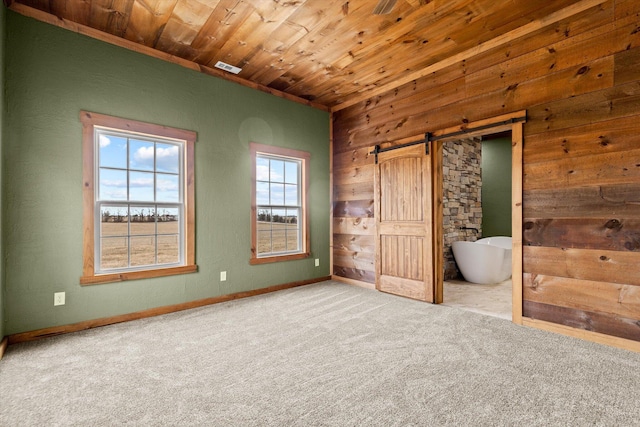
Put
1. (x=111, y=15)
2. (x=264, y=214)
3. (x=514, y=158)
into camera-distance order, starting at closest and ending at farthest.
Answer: (x=111, y=15) → (x=514, y=158) → (x=264, y=214)

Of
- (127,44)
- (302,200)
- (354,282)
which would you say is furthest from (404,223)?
(127,44)

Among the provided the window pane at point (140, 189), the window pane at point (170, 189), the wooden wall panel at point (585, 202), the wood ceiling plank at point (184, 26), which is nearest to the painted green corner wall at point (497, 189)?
the wooden wall panel at point (585, 202)

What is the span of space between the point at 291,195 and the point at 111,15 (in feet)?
9.47

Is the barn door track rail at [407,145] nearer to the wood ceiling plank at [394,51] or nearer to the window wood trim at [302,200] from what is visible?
the wood ceiling plank at [394,51]

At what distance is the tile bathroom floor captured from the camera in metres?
3.63

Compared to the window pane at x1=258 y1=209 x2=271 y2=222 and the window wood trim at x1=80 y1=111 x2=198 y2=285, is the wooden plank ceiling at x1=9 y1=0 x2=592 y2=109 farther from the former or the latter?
the window pane at x1=258 y1=209 x2=271 y2=222

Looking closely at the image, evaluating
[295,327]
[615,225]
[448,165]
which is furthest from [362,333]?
[448,165]

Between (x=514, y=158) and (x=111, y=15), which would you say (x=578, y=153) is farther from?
(x=111, y=15)

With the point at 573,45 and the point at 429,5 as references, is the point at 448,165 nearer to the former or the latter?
the point at 573,45

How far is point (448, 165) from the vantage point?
5.40m

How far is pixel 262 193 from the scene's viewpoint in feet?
14.7

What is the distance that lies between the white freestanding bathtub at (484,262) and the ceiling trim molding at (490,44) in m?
2.79

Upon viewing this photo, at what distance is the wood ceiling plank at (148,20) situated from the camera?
2.71m

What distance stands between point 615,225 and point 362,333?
2.29m
